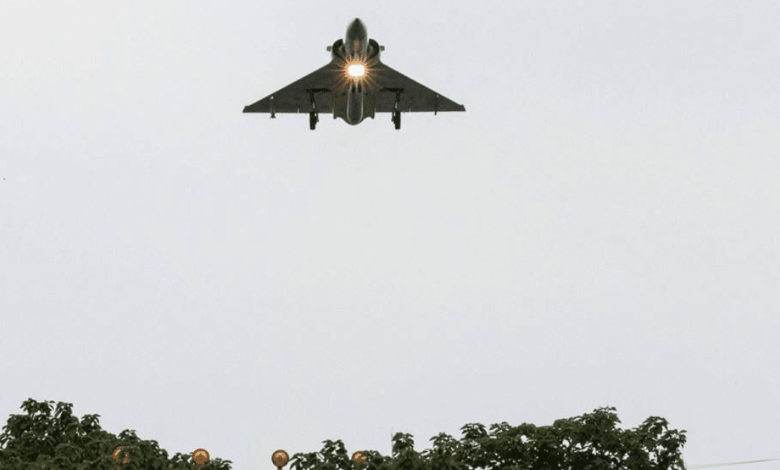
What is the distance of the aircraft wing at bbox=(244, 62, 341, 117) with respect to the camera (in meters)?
45.1

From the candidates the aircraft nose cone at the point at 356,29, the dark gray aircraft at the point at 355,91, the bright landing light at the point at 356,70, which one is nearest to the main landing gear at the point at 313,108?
the dark gray aircraft at the point at 355,91

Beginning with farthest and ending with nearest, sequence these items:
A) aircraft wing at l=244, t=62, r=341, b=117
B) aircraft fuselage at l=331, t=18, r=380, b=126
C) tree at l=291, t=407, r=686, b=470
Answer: aircraft wing at l=244, t=62, r=341, b=117 < aircraft fuselage at l=331, t=18, r=380, b=126 < tree at l=291, t=407, r=686, b=470

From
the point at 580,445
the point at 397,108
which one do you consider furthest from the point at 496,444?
the point at 397,108

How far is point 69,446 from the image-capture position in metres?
23.8

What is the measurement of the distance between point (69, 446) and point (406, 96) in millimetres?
29066

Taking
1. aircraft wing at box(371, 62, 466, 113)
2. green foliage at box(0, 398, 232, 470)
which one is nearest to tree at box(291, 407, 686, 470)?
green foliage at box(0, 398, 232, 470)

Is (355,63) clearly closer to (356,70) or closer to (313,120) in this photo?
(356,70)

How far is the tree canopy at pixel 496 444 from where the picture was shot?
943 inches

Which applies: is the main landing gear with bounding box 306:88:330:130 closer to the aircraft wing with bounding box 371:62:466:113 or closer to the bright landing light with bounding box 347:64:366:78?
the aircraft wing with bounding box 371:62:466:113

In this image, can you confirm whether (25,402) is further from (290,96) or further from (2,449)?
(290,96)

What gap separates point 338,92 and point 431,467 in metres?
28.1

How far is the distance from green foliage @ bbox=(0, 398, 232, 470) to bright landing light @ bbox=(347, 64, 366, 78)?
59.5 feet

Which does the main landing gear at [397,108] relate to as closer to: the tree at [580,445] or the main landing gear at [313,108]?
the main landing gear at [313,108]

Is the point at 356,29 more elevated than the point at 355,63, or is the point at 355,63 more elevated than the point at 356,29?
the point at 356,29
